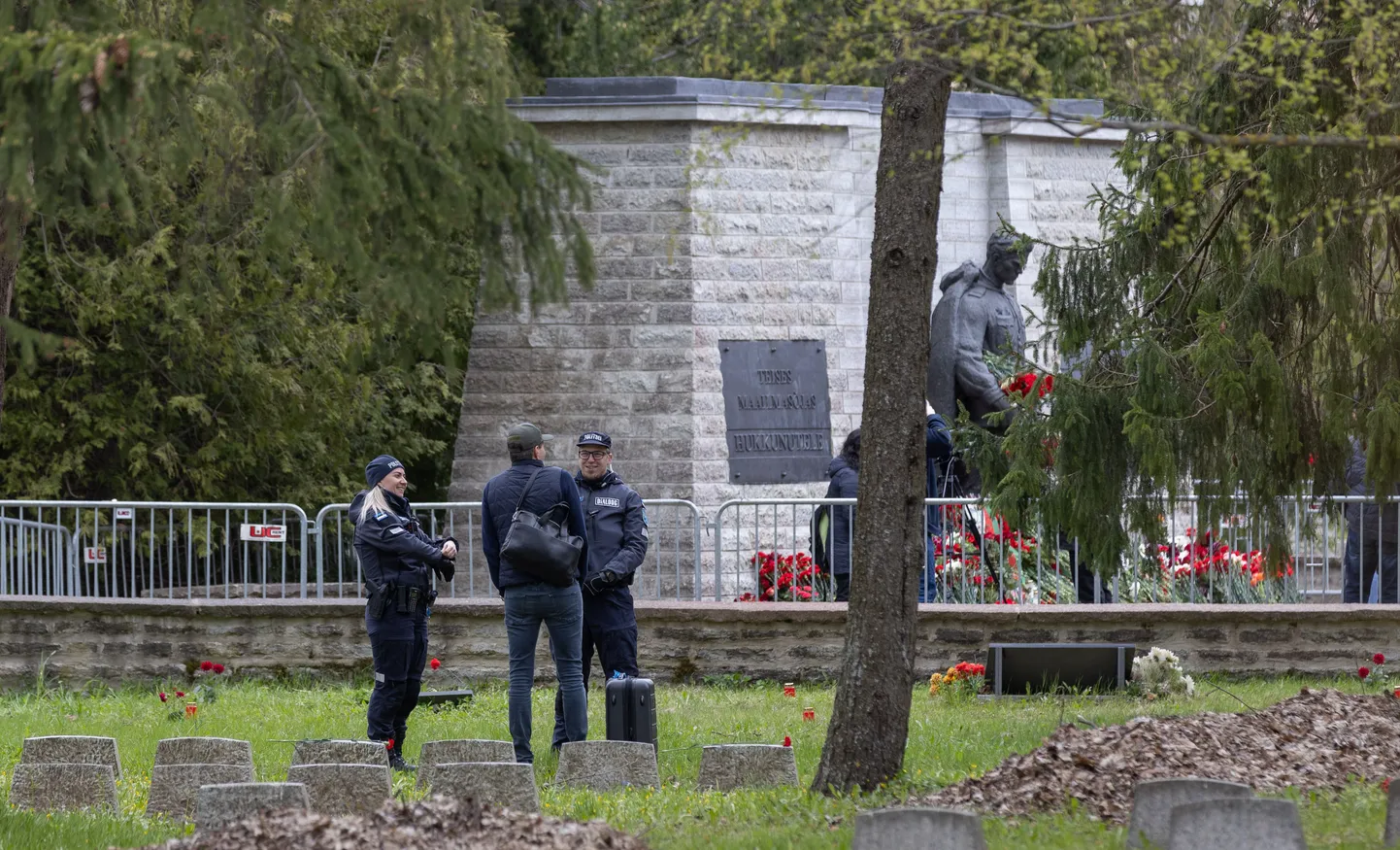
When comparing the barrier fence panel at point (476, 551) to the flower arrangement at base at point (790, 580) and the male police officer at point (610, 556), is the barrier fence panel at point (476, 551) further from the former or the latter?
the male police officer at point (610, 556)

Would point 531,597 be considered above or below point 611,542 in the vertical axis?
below

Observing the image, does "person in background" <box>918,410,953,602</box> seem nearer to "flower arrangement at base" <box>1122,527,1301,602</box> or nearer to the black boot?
"flower arrangement at base" <box>1122,527,1301,602</box>

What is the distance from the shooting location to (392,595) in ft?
30.5

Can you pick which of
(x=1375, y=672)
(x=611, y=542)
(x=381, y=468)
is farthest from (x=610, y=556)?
(x=1375, y=672)

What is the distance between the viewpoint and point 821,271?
15625 mm

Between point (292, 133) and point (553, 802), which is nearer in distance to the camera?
point (292, 133)

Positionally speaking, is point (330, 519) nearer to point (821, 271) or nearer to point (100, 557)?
point (100, 557)

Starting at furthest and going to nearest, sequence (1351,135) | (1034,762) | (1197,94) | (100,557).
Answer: (100,557) < (1197,94) < (1034,762) < (1351,135)

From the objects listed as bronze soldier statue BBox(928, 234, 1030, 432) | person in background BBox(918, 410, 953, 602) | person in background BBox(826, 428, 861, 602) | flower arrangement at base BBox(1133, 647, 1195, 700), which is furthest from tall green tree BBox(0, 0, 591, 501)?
bronze soldier statue BBox(928, 234, 1030, 432)

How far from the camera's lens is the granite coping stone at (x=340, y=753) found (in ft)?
26.2

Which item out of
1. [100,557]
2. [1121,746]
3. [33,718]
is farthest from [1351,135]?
[100,557]

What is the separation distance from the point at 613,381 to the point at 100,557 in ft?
14.5

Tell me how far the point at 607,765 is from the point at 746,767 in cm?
65

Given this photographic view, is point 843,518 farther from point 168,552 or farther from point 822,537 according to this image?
point 168,552
